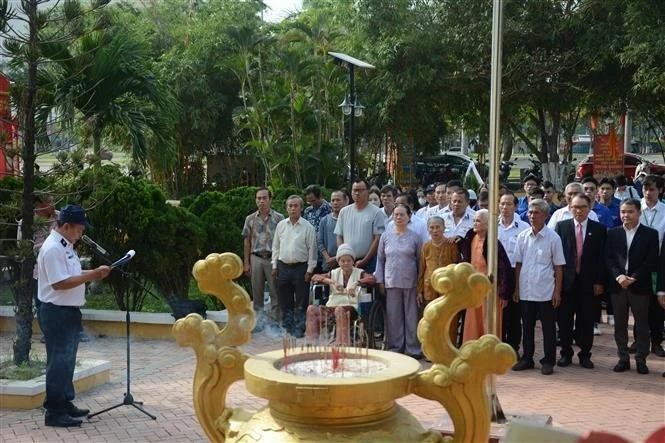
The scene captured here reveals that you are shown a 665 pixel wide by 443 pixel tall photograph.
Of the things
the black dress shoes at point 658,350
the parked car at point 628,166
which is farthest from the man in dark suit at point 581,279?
the parked car at point 628,166

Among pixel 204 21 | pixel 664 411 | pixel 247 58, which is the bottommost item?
pixel 664 411

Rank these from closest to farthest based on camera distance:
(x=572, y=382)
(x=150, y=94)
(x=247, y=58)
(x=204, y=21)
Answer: (x=572, y=382), (x=150, y=94), (x=247, y=58), (x=204, y=21)

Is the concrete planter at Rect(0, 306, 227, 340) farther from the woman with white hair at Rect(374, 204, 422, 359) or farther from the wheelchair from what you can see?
the woman with white hair at Rect(374, 204, 422, 359)

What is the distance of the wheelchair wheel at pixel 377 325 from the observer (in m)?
9.58

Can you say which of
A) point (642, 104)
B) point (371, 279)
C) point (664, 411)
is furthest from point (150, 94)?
point (642, 104)

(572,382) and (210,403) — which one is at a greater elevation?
(210,403)

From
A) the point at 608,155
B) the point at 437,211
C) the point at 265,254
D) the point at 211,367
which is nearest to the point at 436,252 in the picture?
the point at 437,211

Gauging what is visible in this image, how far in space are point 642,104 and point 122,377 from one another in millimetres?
18004

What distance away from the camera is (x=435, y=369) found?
12.2 ft

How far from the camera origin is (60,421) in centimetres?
700

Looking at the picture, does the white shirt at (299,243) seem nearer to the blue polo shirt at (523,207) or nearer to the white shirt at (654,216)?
the blue polo shirt at (523,207)

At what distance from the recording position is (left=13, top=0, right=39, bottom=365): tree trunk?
Answer: 809 centimetres

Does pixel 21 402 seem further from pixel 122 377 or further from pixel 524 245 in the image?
pixel 524 245

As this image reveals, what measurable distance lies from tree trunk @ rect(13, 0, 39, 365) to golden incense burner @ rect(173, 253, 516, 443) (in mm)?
4524
